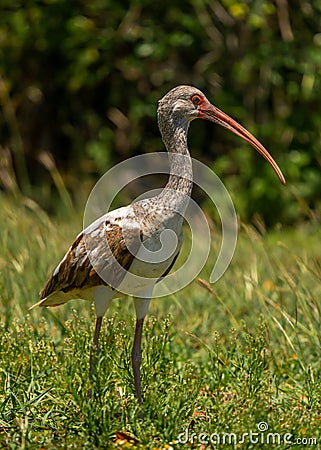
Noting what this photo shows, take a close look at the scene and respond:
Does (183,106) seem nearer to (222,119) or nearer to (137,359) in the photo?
(222,119)

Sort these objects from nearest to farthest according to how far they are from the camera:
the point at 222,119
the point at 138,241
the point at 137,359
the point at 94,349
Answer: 1. the point at 94,349
2. the point at 138,241
3. the point at 137,359
4. the point at 222,119

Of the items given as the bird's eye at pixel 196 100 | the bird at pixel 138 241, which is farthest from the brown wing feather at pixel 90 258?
the bird's eye at pixel 196 100

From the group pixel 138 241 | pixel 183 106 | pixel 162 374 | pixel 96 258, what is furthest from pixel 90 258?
pixel 183 106

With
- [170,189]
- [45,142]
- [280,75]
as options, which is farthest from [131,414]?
[45,142]

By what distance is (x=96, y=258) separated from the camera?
3928 millimetres

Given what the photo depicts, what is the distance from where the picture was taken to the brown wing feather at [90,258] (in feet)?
12.6

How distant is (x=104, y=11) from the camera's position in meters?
9.15

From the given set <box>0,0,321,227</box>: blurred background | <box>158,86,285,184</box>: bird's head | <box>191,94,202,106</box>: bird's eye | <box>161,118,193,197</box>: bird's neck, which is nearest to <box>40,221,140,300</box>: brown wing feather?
<box>161,118,193,197</box>: bird's neck

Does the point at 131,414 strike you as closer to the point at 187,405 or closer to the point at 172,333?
the point at 187,405

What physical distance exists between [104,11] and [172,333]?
5.29 meters

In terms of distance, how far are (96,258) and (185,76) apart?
18.9ft

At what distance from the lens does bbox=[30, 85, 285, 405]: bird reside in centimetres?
377

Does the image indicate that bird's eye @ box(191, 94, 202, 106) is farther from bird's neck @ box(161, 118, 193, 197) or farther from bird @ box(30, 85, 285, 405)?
bird's neck @ box(161, 118, 193, 197)

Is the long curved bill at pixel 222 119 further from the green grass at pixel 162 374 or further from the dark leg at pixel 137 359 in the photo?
the dark leg at pixel 137 359
